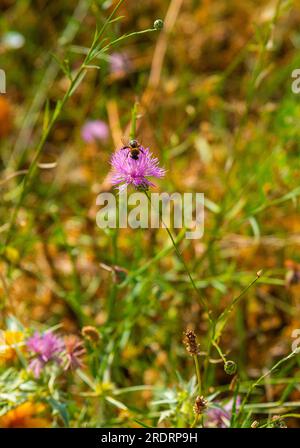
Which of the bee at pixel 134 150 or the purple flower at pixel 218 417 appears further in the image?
the purple flower at pixel 218 417

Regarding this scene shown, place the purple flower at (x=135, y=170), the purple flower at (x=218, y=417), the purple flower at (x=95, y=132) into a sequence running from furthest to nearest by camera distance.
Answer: the purple flower at (x=95, y=132), the purple flower at (x=218, y=417), the purple flower at (x=135, y=170)

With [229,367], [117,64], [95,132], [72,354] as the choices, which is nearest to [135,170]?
[229,367]

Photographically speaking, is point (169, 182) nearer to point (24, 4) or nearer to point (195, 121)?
point (195, 121)

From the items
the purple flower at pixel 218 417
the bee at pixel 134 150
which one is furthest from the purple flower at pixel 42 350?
the bee at pixel 134 150

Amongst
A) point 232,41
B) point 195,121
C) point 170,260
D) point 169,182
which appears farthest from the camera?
point 232,41

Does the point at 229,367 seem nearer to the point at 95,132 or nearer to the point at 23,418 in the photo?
the point at 23,418

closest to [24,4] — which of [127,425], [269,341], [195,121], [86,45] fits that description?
[86,45]

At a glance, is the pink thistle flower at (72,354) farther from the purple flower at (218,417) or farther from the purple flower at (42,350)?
the purple flower at (218,417)
